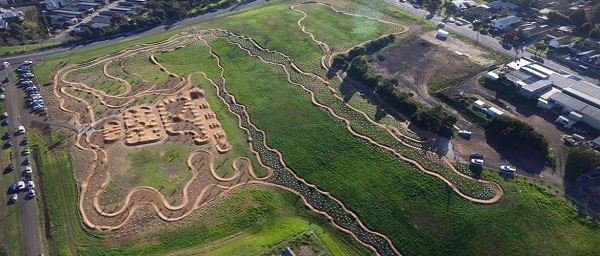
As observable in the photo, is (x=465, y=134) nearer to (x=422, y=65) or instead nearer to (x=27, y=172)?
(x=422, y=65)

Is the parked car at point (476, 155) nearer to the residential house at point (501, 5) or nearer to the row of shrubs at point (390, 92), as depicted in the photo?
the row of shrubs at point (390, 92)

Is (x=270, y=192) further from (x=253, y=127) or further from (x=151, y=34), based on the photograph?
(x=151, y=34)

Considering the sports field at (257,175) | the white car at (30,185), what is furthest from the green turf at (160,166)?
the white car at (30,185)

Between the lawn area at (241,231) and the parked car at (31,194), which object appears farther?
the parked car at (31,194)

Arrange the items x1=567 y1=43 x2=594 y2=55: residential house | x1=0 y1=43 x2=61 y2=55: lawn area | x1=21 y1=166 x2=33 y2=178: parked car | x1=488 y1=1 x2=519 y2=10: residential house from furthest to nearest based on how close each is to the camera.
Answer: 1. x1=488 y1=1 x2=519 y2=10: residential house
2. x1=0 y1=43 x2=61 y2=55: lawn area
3. x1=567 y1=43 x2=594 y2=55: residential house
4. x1=21 y1=166 x2=33 y2=178: parked car

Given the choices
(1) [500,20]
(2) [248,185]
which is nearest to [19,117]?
(2) [248,185]

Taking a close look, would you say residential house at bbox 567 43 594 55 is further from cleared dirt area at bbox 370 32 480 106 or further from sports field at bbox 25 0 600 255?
sports field at bbox 25 0 600 255

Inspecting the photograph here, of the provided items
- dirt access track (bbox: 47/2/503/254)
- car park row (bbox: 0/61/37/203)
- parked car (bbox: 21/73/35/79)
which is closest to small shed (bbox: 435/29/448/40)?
dirt access track (bbox: 47/2/503/254)
